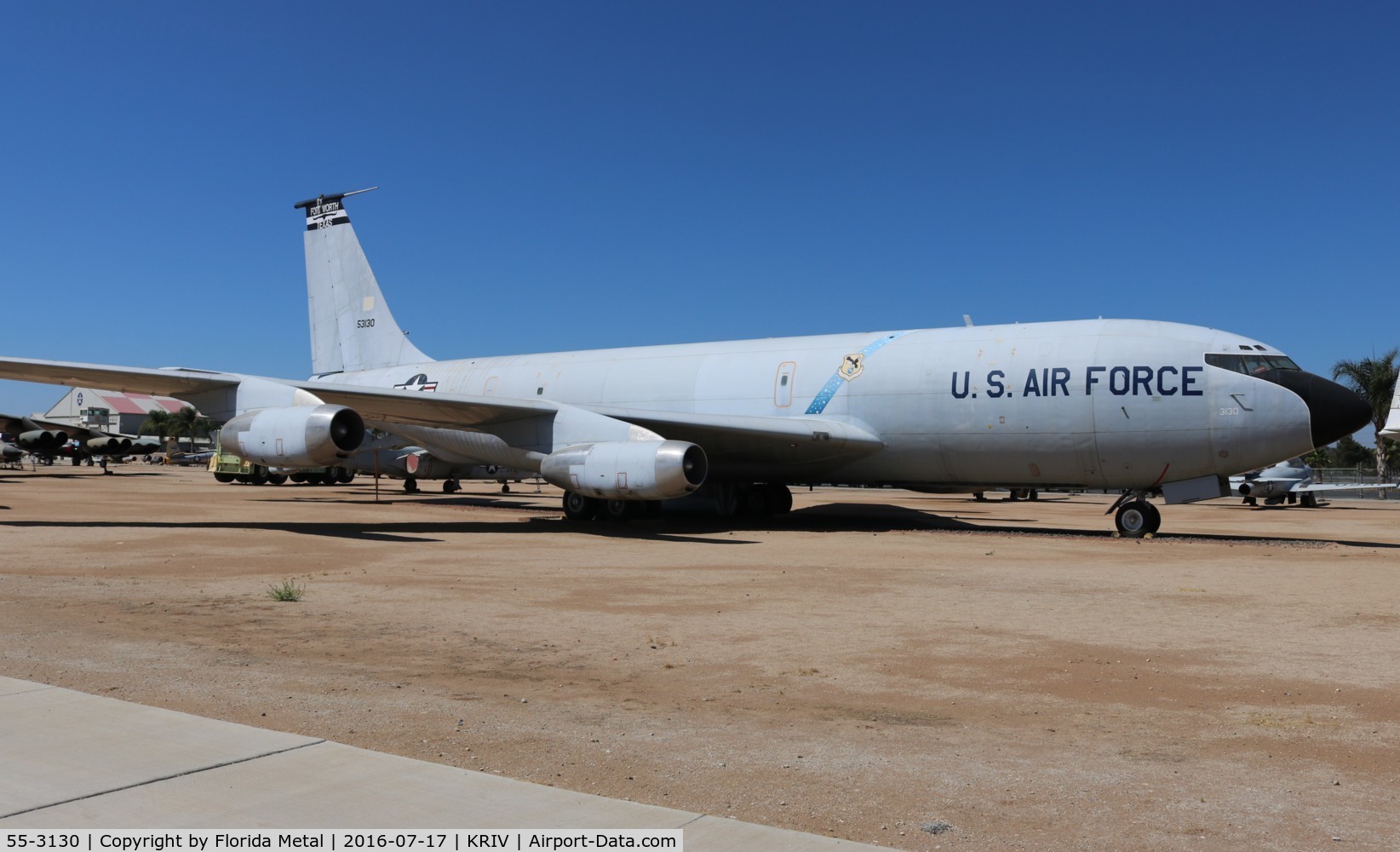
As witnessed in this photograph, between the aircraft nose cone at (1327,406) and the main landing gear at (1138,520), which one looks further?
the main landing gear at (1138,520)

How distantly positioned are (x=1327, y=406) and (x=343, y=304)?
23.6 m

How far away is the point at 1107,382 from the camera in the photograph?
1766cm

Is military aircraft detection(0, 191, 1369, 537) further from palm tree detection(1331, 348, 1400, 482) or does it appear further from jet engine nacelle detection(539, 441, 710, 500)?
palm tree detection(1331, 348, 1400, 482)

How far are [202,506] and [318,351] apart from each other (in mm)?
6401

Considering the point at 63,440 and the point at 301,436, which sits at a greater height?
the point at 63,440

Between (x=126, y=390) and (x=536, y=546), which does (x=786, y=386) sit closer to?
(x=536, y=546)

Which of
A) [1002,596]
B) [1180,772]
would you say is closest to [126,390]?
[1002,596]

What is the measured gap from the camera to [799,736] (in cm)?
523

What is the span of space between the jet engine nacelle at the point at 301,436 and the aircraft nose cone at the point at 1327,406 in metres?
15.0

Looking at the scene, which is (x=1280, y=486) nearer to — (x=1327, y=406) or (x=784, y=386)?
(x=1327, y=406)

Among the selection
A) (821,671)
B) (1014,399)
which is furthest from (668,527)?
(821,671)

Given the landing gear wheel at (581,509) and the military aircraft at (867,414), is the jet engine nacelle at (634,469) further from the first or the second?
the landing gear wheel at (581,509)

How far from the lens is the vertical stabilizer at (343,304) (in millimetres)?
29141

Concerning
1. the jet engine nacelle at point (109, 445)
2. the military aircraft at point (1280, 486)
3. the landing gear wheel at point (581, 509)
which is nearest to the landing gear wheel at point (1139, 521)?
the landing gear wheel at point (581, 509)
